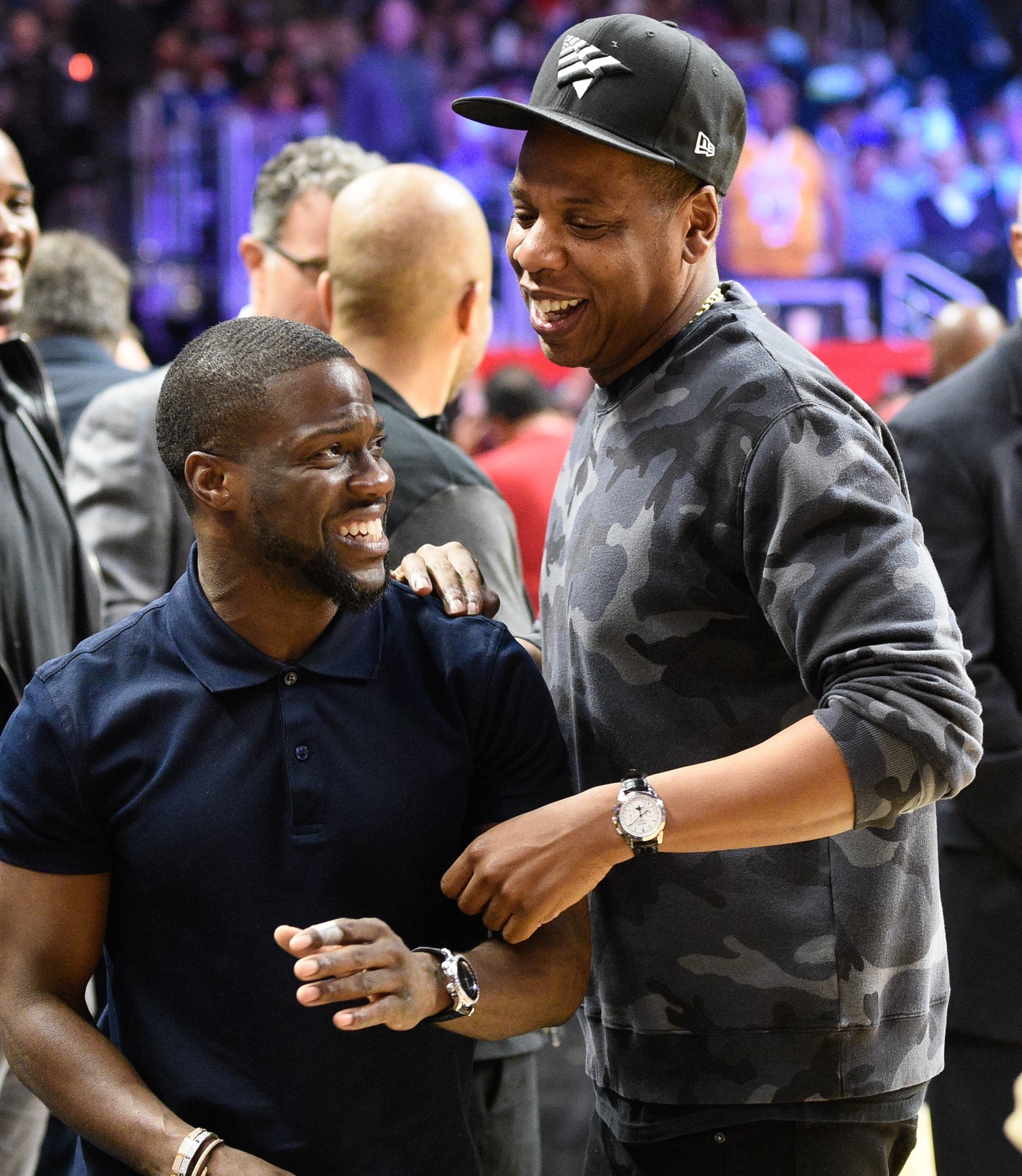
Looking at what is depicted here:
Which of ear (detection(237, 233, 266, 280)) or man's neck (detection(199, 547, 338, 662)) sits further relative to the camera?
ear (detection(237, 233, 266, 280))

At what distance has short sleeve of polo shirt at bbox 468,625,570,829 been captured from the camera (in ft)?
4.71

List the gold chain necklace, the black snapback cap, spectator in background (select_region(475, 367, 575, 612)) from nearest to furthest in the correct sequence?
the black snapback cap < the gold chain necklace < spectator in background (select_region(475, 367, 575, 612))

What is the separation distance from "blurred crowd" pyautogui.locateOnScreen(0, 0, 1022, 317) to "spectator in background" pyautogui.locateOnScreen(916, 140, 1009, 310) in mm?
13

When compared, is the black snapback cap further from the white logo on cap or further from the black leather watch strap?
the black leather watch strap

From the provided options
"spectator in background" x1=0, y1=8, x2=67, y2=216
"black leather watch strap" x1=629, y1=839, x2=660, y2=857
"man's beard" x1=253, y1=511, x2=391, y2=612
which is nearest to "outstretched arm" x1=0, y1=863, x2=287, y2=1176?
"man's beard" x1=253, y1=511, x2=391, y2=612

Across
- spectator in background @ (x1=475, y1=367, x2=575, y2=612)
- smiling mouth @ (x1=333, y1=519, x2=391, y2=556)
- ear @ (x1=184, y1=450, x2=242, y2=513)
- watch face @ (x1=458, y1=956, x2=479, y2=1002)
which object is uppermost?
ear @ (x1=184, y1=450, x2=242, y2=513)

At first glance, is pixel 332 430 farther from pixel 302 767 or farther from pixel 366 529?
pixel 302 767

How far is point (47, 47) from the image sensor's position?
932cm

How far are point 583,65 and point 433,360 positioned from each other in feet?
2.39

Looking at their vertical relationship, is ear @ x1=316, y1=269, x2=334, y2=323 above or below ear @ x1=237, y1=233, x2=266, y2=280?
above

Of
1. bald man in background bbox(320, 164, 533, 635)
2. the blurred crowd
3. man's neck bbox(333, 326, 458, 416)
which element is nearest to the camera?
bald man in background bbox(320, 164, 533, 635)

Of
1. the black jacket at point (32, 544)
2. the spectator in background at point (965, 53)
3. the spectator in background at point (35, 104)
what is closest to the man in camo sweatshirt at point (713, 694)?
the black jacket at point (32, 544)

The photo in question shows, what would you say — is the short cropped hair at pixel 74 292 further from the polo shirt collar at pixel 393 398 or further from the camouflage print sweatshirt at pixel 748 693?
the camouflage print sweatshirt at pixel 748 693

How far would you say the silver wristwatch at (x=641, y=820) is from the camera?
1.31 m
